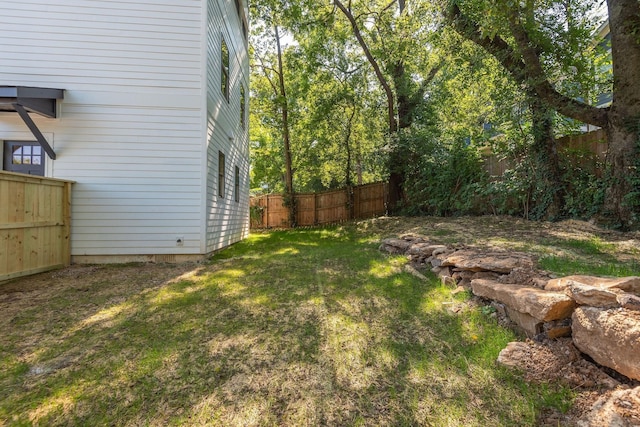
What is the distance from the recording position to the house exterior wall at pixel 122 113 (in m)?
5.51

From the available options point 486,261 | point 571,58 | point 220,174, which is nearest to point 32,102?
point 220,174

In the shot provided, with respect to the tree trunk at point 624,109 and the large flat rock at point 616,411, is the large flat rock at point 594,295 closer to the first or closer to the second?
the large flat rock at point 616,411

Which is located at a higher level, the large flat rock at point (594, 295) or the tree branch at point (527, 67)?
the tree branch at point (527, 67)

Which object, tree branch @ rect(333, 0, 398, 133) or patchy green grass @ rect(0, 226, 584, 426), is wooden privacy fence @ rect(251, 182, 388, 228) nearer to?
tree branch @ rect(333, 0, 398, 133)

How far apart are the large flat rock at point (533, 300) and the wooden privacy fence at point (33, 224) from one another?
5.81m

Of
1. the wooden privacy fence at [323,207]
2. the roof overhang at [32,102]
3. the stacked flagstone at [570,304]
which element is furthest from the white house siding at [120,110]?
the wooden privacy fence at [323,207]

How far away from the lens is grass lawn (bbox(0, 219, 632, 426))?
1.71 metres

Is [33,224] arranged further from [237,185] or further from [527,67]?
[527,67]

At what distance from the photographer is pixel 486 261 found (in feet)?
10.8

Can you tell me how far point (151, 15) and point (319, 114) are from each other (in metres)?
8.66

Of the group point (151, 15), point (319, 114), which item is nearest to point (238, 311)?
point (151, 15)

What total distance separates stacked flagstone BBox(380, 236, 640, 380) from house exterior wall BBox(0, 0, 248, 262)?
488 centimetres

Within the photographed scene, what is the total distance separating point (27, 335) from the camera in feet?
8.69

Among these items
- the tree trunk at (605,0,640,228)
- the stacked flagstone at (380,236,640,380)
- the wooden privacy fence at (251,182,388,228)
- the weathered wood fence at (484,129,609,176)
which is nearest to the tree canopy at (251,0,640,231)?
the tree trunk at (605,0,640,228)
